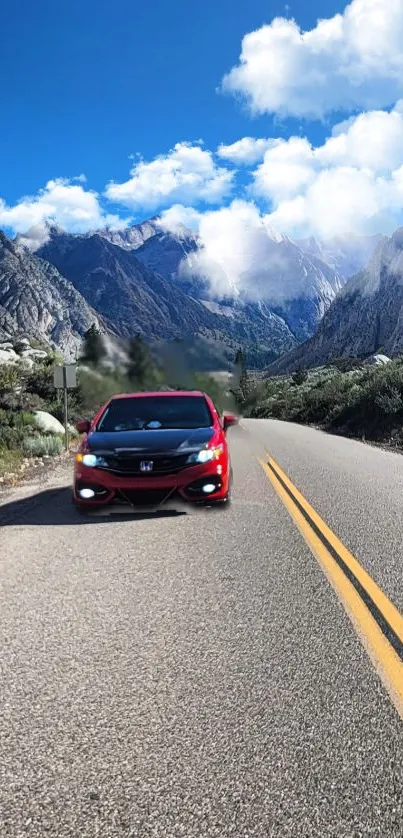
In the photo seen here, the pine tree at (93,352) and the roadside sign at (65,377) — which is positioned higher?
the pine tree at (93,352)

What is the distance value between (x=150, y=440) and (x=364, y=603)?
3735mm

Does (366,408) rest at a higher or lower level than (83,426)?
lower

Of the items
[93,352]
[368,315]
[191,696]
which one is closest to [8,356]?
[93,352]

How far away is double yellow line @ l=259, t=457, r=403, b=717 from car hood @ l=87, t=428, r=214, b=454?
154cm

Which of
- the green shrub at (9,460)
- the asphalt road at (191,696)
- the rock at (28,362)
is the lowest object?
the asphalt road at (191,696)

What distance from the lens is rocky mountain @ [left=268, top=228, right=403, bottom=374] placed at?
129 metres

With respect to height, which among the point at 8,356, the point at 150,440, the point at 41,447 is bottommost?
the point at 41,447

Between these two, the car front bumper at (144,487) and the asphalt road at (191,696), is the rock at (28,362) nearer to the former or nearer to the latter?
the car front bumper at (144,487)

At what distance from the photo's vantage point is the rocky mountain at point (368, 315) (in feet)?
422

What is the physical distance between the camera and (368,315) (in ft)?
451

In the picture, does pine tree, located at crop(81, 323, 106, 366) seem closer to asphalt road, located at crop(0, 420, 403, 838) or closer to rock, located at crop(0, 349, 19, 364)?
rock, located at crop(0, 349, 19, 364)

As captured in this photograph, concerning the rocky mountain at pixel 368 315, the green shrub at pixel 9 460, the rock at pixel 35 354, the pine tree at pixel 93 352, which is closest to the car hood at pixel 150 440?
the green shrub at pixel 9 460

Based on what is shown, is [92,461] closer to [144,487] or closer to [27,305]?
[144,487]

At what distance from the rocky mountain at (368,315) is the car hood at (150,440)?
117m
